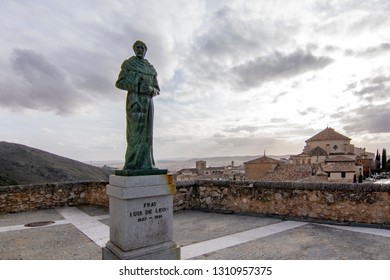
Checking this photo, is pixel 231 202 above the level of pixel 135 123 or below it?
below

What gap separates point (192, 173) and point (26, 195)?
161 ft

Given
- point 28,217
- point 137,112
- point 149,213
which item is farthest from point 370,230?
point 28,217

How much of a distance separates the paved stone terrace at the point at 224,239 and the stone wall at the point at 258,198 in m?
0.39

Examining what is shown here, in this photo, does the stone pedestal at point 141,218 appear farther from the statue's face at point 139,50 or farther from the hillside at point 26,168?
the hillside at point 26,168

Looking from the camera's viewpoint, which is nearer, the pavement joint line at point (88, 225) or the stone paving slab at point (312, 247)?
the stone paving slab at point (312, 247)

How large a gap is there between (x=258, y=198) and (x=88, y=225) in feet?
16.5

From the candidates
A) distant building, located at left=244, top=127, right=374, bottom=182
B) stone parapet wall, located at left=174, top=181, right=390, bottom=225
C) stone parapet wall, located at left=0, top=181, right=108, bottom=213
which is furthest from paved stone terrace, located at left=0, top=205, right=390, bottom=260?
distant building, located at left=244, top=127, right=374, bottom=182

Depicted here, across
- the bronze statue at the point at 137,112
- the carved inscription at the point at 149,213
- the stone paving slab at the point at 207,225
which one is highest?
the bronze statue at the point at 137,112

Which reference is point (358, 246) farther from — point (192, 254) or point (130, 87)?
point (130, 87)

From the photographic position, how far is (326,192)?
7.16 m

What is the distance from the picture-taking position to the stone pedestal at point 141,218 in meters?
3.97

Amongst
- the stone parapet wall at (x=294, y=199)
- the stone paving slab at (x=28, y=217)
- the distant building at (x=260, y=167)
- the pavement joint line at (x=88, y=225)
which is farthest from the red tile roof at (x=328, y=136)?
the stone paving slab at (x=28, y=217)
